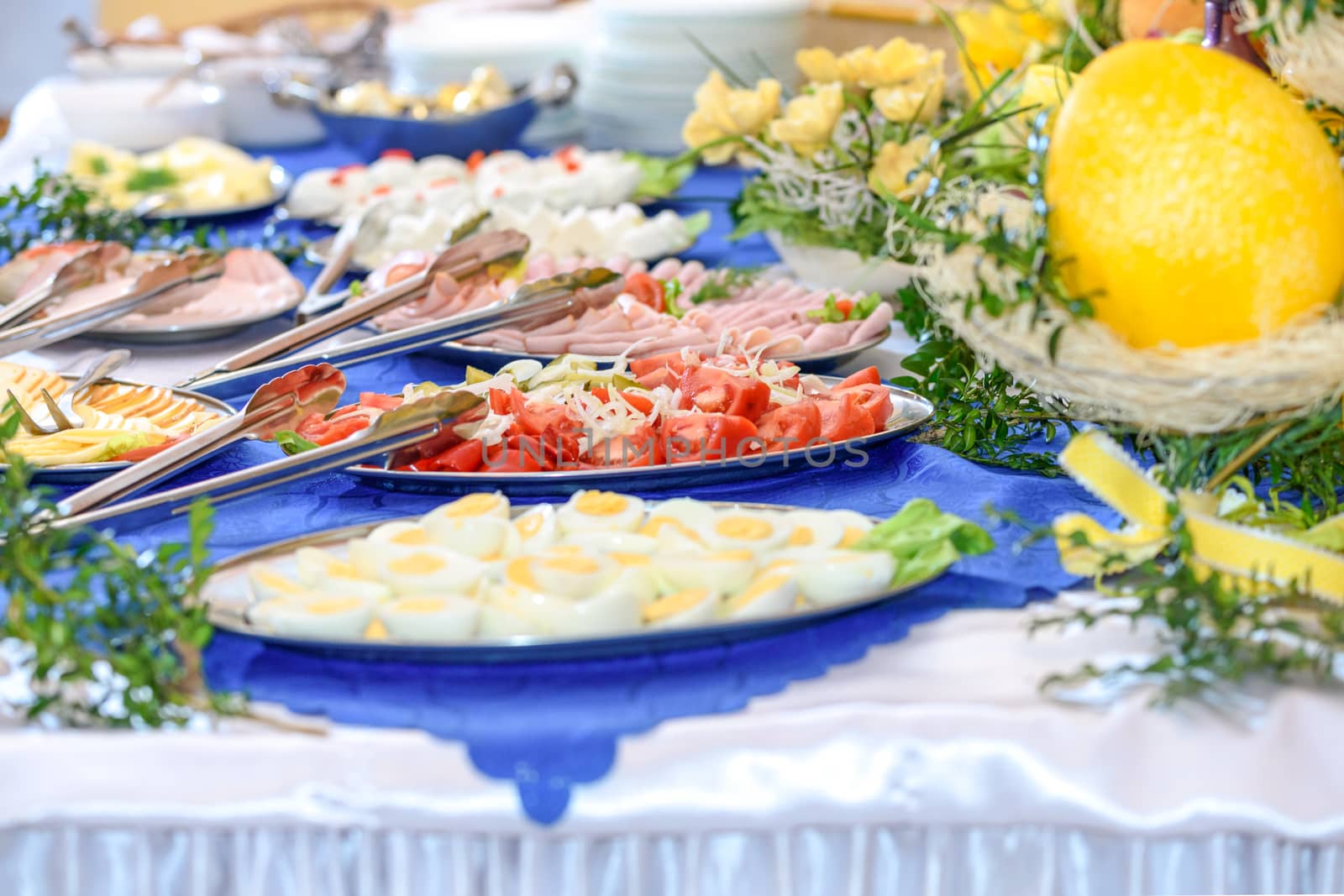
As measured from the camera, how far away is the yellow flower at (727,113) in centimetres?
160

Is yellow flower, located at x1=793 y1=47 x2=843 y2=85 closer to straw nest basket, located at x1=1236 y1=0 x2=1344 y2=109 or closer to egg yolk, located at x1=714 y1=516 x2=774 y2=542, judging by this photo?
straw nest basket, located at x1=1236 y1=0 x2=1344 y2=109

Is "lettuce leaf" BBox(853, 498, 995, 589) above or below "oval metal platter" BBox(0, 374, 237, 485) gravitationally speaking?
above

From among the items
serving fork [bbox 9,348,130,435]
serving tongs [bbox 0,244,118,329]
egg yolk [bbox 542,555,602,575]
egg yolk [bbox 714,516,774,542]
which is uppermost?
egg yolk [bbox 542,555,602,575]

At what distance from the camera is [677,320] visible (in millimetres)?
1333

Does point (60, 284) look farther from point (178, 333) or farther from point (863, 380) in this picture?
point (863, 380)

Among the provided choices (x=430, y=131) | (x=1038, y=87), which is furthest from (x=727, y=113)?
(x=430, y=131)

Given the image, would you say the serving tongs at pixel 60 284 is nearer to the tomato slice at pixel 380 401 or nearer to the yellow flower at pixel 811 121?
the tomato slice at pixel 380 401

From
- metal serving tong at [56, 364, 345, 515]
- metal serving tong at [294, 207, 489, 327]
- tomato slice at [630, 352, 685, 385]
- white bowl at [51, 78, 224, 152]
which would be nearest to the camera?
metal serving tong at [56, 364, 345, 515]

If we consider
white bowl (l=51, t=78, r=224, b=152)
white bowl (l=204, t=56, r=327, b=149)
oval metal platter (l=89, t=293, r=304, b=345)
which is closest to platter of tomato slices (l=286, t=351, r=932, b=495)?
oval metal platter (l=89, t=293, r=304, b=345)

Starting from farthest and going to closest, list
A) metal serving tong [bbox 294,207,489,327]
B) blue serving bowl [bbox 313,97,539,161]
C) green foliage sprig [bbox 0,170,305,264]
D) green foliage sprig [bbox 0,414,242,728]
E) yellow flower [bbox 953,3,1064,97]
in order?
blue serving bowl [bbox 313,97,539,161] < yellow flower [bbox 953,3,1064,97] < green foliage sprig [bbox 0,170,305,264] < metal serving tong [bbox 294,207,489,327] < green foliage sprig [bbox 0,414,242,728]

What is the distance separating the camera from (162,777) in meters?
0.69

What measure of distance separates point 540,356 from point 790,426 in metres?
0.31

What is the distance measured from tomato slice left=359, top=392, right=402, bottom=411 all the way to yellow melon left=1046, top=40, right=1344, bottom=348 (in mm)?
553

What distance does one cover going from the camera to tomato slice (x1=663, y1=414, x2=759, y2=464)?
100cm
